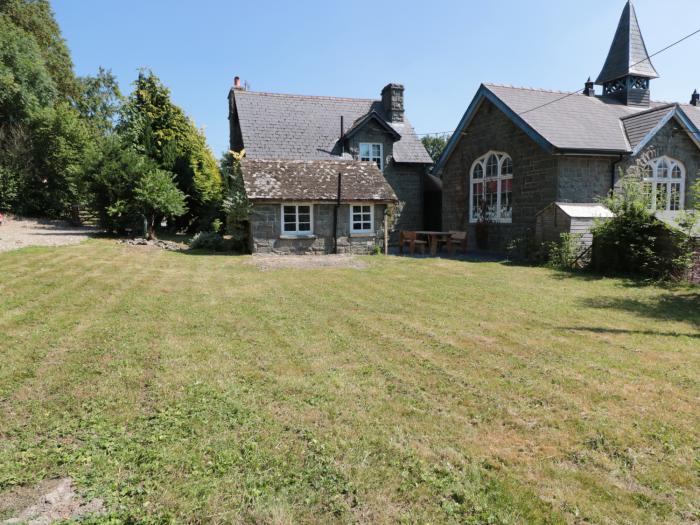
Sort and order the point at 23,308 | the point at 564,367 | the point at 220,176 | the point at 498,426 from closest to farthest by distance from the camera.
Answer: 1. the point at 498,426
2. the point at 564,367
3. the point at 23,308
4. the point at 220,176

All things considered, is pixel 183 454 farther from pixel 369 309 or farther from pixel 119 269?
pixel 119 269

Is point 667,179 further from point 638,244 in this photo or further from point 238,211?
point 238,211

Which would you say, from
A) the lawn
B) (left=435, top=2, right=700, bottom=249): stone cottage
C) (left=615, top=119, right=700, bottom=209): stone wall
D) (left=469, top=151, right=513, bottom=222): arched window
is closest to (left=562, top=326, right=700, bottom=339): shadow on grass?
the lawn

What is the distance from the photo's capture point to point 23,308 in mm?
7434

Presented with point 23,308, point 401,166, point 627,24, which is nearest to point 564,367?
point 23,308

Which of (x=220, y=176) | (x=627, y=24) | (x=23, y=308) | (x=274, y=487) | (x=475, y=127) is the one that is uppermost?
(x=627, y=24)

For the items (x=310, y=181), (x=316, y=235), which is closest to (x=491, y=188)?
(x=310, y=181)

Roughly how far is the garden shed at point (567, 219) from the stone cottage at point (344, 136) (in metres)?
7.80

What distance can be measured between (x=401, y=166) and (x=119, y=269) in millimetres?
14657

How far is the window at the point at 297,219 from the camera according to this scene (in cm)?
1675

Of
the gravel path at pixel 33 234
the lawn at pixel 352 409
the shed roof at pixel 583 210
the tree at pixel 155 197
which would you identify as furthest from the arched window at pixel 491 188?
the gravel path at pixel 33 234

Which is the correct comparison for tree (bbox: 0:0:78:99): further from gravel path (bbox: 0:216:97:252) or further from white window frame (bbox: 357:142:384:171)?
white window frame (bbox: 357:142:384:171)

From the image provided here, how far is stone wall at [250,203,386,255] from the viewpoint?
16.4m

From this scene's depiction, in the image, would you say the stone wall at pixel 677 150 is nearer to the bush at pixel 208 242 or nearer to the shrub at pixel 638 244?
the shrub at pixel 638 244
